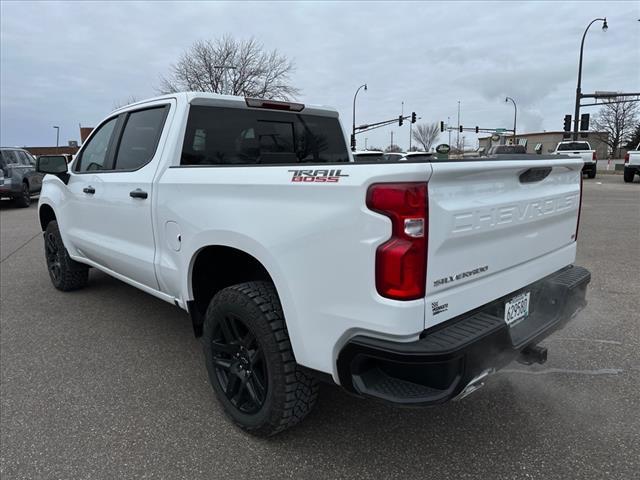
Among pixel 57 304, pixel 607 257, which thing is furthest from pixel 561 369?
pixel 57 304

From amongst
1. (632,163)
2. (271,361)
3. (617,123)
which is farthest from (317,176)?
(617,123)

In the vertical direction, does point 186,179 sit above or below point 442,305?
above

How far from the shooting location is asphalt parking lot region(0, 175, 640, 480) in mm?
2490

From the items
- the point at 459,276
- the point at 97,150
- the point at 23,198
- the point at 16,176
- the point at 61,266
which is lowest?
the point at 23,198

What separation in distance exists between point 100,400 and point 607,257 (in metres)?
6.59

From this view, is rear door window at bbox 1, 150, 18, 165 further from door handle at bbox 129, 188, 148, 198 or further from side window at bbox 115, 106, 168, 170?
door handle at bbox 129, 188, 148, 198

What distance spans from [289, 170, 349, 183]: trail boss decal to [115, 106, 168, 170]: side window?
5.32ft

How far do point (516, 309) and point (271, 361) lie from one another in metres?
1.28

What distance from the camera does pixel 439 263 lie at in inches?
79.2

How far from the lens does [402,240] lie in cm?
192

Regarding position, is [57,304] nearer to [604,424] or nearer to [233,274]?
[233,274]

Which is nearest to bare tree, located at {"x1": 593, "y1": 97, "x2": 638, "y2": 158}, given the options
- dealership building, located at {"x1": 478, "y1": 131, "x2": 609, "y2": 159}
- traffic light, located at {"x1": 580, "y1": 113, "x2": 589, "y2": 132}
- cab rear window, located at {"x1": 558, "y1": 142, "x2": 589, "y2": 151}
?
dealership building, located at {"x1": 478, "y1": 131, "x2": 609, "y2": 159}

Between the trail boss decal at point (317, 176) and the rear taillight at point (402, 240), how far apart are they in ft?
0.60

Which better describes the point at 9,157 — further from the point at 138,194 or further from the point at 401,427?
the point at 401,427
